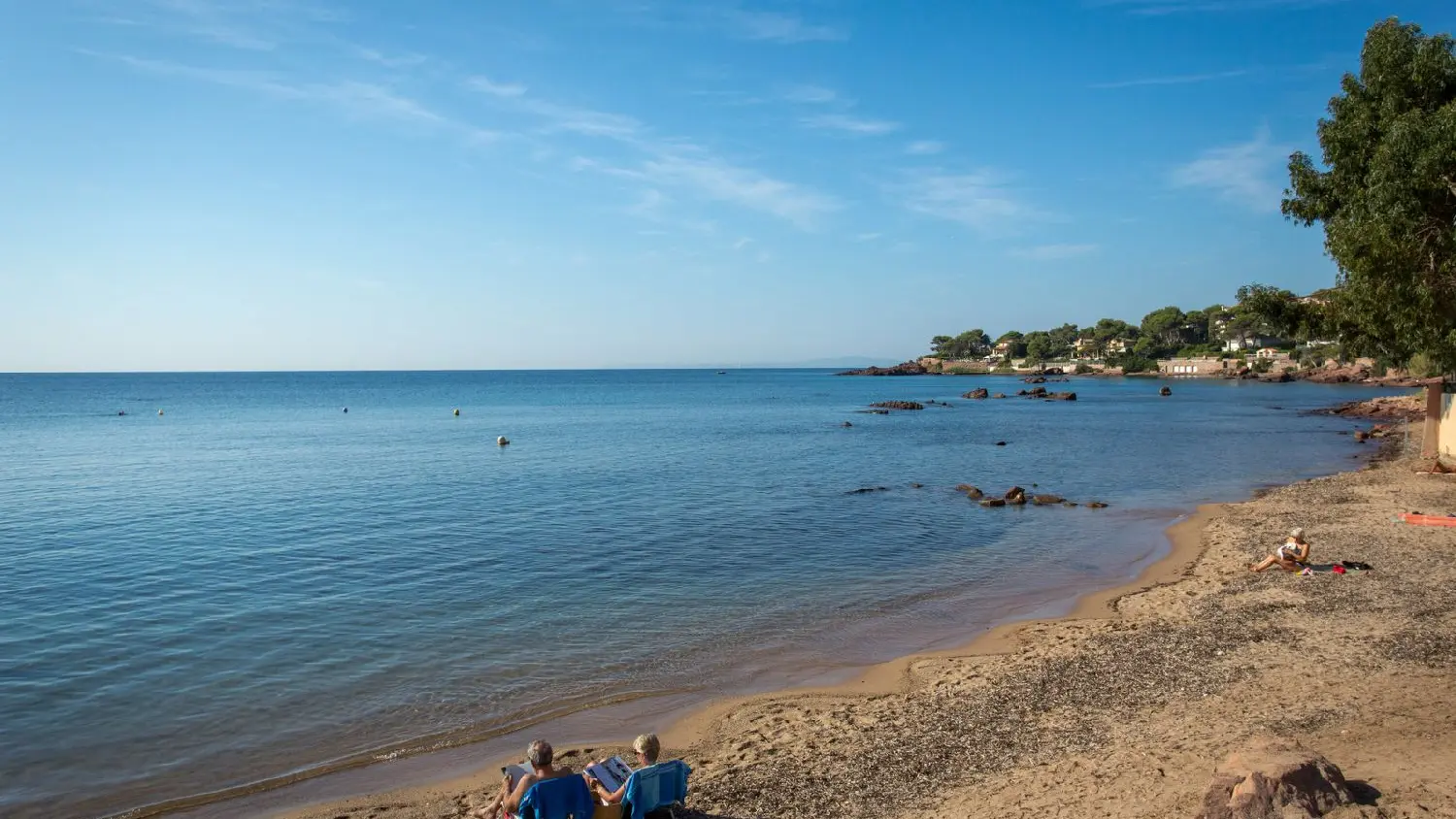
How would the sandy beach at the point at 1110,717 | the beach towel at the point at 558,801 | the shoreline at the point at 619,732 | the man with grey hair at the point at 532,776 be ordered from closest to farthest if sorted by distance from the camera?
the beach towel at the point at 558,801
the man with grey hair at the point at 532,776
the sandy beach at the point at 1110,717
the shoreline at the point at 619,732

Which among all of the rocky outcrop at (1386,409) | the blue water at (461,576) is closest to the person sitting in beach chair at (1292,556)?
the blue water at (461,576)

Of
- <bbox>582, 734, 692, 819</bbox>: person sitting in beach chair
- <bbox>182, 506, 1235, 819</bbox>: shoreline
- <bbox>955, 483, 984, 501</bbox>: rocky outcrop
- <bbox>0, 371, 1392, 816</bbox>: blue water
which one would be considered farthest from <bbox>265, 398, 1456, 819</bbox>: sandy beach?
<bbox>955, 483, 984, 501</bbox>: rocky outcrop

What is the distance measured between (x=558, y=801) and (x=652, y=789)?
924 millimetres

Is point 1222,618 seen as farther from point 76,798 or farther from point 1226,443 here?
point 1226,443

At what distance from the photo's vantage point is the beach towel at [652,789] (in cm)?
848

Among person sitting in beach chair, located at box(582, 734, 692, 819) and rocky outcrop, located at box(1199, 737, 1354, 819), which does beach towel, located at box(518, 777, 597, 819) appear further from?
rocky outcrop, located at box(1199, 737, 1354, 819)

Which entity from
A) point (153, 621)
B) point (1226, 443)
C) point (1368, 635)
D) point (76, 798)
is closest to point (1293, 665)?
point (1368, 635)

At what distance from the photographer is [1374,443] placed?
49031mm

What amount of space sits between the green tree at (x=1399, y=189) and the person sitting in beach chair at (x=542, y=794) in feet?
73.7

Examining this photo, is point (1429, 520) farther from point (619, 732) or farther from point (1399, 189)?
point (619, 732)

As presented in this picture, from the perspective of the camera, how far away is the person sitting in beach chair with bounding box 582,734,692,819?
848 centimetres

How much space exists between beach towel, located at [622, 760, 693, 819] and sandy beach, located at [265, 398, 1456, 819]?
0.65 m

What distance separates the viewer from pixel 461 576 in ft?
67.4

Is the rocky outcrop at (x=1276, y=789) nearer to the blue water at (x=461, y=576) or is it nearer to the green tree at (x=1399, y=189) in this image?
the blue water at (x=461, y=576)
